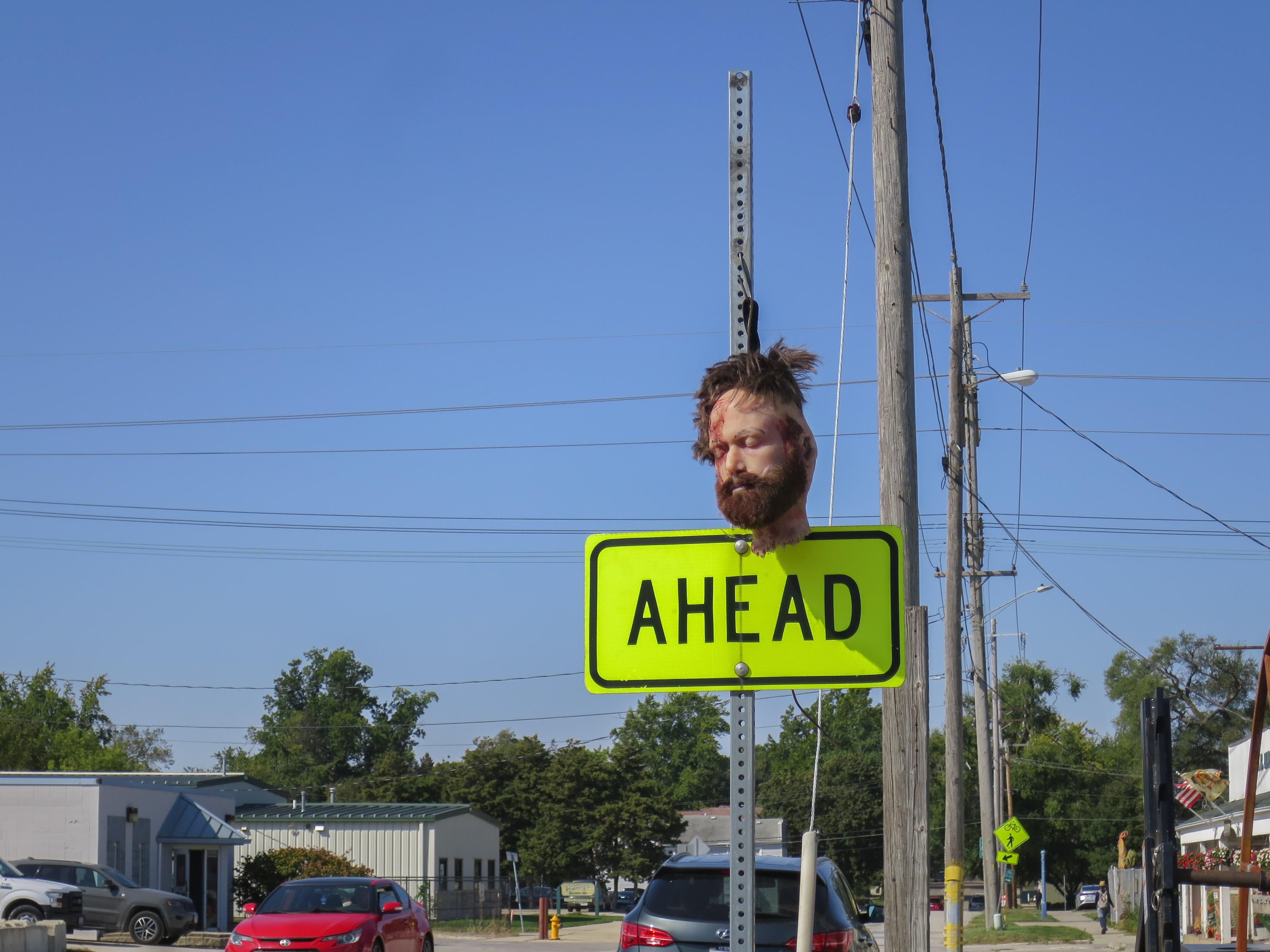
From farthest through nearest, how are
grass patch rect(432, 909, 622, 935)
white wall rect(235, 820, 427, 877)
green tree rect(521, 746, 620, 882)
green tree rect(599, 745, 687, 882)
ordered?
green tree rect(521, 746, 620, 882) < green tree rect(599, 745, 687, 882) < white wall rect(235, 820, 427, 877) < grass patch rect(432, 909, 622, 935)

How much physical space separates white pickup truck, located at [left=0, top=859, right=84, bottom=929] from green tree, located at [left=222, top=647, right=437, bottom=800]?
3183 inches

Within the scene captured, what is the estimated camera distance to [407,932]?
20219 millimetres

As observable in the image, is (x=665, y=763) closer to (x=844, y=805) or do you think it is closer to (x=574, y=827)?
(x=844, y=805)

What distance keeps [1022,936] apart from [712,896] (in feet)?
91.3

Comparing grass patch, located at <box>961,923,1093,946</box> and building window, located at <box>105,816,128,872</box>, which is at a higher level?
building window, located at <box>105,816,128,872</box>

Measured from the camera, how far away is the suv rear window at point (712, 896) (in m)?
9.36

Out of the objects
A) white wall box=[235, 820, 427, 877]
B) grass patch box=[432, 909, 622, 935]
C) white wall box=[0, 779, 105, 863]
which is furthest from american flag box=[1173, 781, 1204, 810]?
white wall box=[0, 779, 105, 863]

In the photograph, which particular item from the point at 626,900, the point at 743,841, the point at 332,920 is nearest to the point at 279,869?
the point at 332,920

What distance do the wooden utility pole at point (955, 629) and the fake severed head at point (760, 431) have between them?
16.7 metres

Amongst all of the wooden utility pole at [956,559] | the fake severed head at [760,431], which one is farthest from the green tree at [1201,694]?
the fake severed head at [760,431]

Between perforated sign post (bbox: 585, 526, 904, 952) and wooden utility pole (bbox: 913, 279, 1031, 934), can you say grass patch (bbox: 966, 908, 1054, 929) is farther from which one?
perforated sign post (bbox: 585, 526, 904, 952)

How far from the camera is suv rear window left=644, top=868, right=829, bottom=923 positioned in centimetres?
936

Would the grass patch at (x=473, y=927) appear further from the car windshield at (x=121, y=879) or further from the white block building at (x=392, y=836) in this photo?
the car windshield at (x=121, y=879)

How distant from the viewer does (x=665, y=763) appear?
115 m
